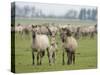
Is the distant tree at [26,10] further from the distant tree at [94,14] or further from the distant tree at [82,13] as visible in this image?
the distant tree at [94,14]

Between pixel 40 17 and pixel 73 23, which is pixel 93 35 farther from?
pixel 40 17

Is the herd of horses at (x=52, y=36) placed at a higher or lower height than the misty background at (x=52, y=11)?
lower

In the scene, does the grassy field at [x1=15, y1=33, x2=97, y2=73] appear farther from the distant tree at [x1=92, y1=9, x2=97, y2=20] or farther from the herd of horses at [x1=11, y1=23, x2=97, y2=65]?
the distant tree at [x1=92, y1=9, x2=97, y2=20]

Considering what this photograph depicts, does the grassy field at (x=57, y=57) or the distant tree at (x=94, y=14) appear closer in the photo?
the grassy field at (x=57, y=57)

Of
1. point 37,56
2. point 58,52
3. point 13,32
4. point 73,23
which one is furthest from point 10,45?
point 73,23

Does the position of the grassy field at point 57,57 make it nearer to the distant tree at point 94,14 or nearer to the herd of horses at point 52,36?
the herd of horses at point 52,36

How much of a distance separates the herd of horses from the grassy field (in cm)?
3

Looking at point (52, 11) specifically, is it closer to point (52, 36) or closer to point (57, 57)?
point (52, 36)

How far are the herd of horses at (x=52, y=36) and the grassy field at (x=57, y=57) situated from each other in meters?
0.03

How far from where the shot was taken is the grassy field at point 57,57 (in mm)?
2057

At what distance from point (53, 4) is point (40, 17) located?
0.55 ft

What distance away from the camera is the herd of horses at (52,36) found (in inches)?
83.1

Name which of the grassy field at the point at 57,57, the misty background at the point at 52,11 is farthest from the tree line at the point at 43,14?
the grassy field at the point at 57,57

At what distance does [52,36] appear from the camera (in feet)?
7.16
